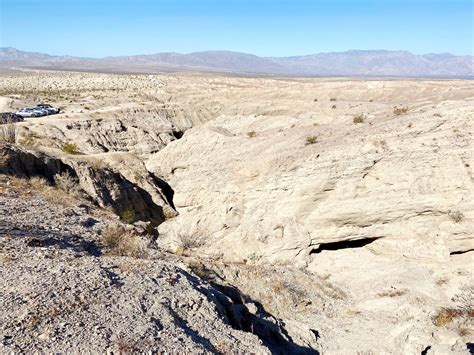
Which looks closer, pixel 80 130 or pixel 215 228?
pixel 215 228

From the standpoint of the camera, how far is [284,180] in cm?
1503

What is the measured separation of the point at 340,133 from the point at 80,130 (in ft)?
74.6

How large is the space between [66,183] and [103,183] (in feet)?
8.40

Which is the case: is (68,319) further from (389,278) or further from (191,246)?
(389,278)

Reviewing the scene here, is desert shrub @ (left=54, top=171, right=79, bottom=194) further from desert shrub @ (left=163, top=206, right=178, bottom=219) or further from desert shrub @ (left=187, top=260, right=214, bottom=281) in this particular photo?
desert shrub @ (left=187, top=260, right=214, bottom=281)

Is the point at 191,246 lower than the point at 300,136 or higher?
lower

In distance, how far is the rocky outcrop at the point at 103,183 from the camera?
54.7ft

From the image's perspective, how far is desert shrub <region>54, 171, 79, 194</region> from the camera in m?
16.8

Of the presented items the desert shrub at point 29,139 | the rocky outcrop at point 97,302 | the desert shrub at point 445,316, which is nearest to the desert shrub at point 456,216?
the desert shrub at point 445,316

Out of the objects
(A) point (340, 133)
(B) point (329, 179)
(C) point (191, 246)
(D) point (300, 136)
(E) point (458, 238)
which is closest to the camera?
(E) point (458, 238)

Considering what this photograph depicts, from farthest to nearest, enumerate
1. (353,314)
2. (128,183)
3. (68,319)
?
(128,183)
(353,314)
(68,319)

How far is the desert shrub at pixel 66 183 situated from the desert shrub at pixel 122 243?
237 inches

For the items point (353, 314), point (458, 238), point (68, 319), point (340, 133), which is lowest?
point (353, 314)

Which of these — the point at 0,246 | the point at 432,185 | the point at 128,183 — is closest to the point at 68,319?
the point at 0,246
